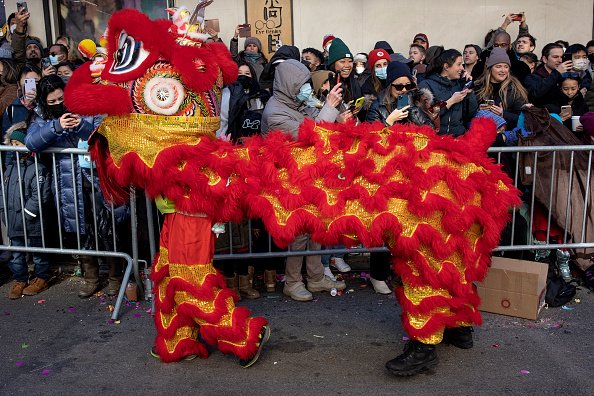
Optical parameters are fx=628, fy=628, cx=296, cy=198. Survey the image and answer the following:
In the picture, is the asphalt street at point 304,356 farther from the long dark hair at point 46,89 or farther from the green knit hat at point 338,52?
the green knit hat at point 338,52

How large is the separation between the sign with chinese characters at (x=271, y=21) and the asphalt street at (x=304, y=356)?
22.0 ft

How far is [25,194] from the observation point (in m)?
5.41

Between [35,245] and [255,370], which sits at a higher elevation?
[35,245]

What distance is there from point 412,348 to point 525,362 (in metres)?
0.80

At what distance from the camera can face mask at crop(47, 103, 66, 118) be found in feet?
17.5

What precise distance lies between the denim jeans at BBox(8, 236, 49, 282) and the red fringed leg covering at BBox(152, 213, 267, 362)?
2091 millimetres

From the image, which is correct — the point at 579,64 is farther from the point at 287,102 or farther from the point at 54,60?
the point at 54,60

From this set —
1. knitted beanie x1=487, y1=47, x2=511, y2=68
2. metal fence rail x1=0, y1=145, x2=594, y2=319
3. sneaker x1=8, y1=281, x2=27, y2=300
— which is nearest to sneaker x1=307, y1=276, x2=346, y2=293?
metal fence rail x1=0, y1=145, x2=594, y2=319

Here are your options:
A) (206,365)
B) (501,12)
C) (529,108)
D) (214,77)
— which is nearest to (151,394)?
(206,365)

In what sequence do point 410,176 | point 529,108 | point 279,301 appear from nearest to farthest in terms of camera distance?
point 410,176 → point 279,301 → point 529,108

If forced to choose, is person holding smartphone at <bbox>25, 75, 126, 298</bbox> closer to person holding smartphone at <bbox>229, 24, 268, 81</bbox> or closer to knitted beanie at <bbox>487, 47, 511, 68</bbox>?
person holding smartphone at <bbox>229, 24, 268, 81</bbox>

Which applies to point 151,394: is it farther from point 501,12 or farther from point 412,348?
point 501,12

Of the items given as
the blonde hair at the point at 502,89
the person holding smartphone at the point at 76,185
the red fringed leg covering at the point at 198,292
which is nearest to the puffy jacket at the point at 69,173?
the person holding smartphone at the point at 76,185

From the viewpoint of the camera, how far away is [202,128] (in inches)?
148
